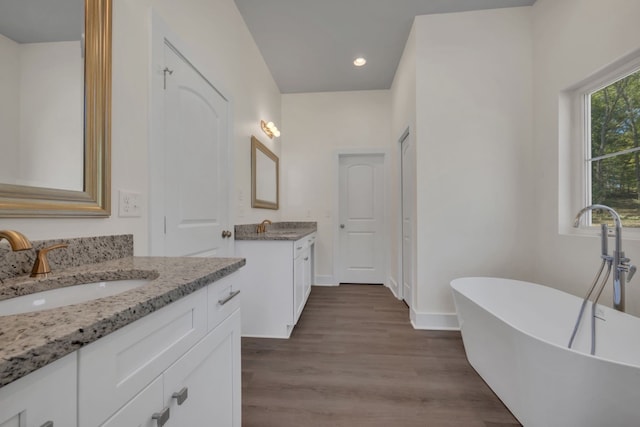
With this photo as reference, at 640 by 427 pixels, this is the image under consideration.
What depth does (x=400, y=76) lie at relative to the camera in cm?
309

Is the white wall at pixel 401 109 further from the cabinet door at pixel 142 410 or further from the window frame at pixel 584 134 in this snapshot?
the cabinet door at pixel 142 410

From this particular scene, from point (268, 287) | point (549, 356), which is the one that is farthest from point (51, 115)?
point (549, 356)

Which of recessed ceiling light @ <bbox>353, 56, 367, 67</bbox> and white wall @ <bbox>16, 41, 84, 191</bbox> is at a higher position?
recessed ceiling light @ <bbox>353, 56, 367, 67</bbox>

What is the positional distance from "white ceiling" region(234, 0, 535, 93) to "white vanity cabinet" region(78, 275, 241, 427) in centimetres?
244

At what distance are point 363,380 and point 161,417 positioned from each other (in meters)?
1.35

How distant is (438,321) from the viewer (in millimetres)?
2381

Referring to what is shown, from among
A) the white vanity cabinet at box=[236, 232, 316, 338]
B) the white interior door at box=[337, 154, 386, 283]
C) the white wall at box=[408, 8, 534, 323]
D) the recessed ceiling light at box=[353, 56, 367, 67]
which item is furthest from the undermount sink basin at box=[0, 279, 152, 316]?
the white interior door at box=[337, 154, 386, 283]

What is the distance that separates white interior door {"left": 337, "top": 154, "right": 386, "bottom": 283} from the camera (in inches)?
155

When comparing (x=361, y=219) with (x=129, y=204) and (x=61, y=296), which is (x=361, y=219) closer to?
(x=129, y=204)

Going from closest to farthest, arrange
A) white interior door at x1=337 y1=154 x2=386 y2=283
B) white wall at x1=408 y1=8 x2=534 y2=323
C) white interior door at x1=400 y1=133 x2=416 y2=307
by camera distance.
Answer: white wall at x1=408 y1=8 x2=534 y2=323 → white interior door at x1=400 y1=133 x2=416 y2=307 → white interior door at x1=337 y1=154 x2=386 y2=283

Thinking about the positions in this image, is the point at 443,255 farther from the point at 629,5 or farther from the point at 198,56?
the point at 198,56

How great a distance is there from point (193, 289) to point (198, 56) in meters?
1.63

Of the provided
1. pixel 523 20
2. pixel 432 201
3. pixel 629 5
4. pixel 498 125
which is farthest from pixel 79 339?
pixel 523 20

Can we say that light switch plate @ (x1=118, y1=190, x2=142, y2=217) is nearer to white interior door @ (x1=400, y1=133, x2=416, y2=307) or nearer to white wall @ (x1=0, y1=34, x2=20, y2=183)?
white wall @ (x1=0, y1=34, x2=20, y2=183)
